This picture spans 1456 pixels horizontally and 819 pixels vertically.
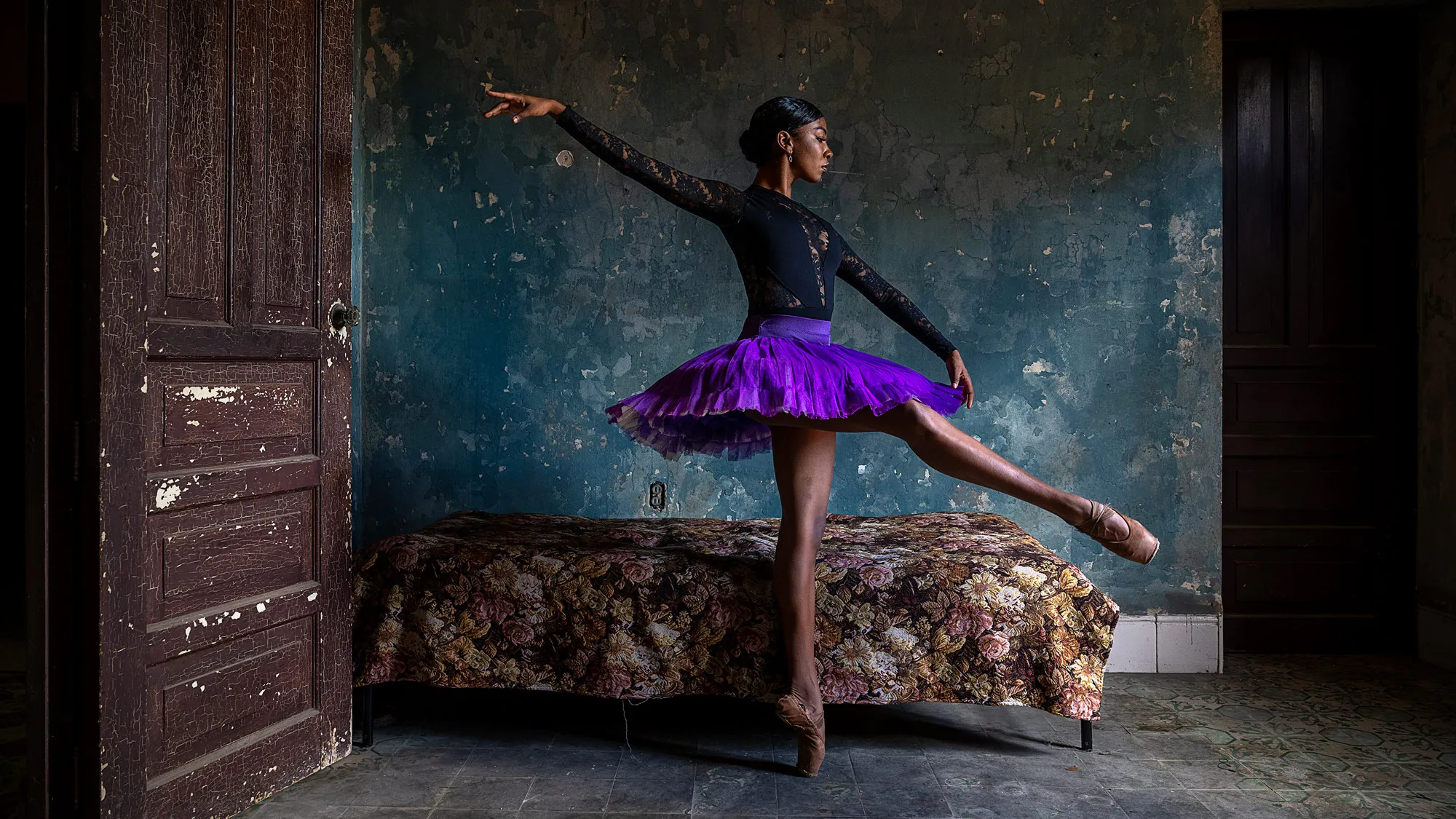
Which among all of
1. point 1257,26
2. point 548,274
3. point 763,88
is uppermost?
point 1257,26

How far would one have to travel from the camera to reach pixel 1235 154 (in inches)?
166

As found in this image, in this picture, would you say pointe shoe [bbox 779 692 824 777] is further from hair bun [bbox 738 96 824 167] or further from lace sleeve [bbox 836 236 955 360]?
hair bun [bbox 738 96 824 167]

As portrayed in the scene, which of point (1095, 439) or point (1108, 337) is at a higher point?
point (1108, 337)

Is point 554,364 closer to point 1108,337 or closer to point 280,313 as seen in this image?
point 280,313

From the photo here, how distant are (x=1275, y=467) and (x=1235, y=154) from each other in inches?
55.1

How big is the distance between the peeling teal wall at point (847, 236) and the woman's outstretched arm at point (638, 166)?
124 centimetres

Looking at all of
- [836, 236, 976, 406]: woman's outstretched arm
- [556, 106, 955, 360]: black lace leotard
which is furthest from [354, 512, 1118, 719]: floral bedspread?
[556, 106, 955, 360]: black lace leotard

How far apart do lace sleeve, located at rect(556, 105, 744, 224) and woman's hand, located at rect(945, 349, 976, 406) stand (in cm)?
92

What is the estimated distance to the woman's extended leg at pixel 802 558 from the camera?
8.98 ft

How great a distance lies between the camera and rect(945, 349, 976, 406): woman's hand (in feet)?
10.4

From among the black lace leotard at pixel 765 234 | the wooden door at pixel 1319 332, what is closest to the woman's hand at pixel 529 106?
the black lace leotard at pixel 765 234

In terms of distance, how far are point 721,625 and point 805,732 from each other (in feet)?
1.27

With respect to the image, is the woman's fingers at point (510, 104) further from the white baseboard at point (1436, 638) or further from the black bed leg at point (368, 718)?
the white baseboard at point (1436, 638)
